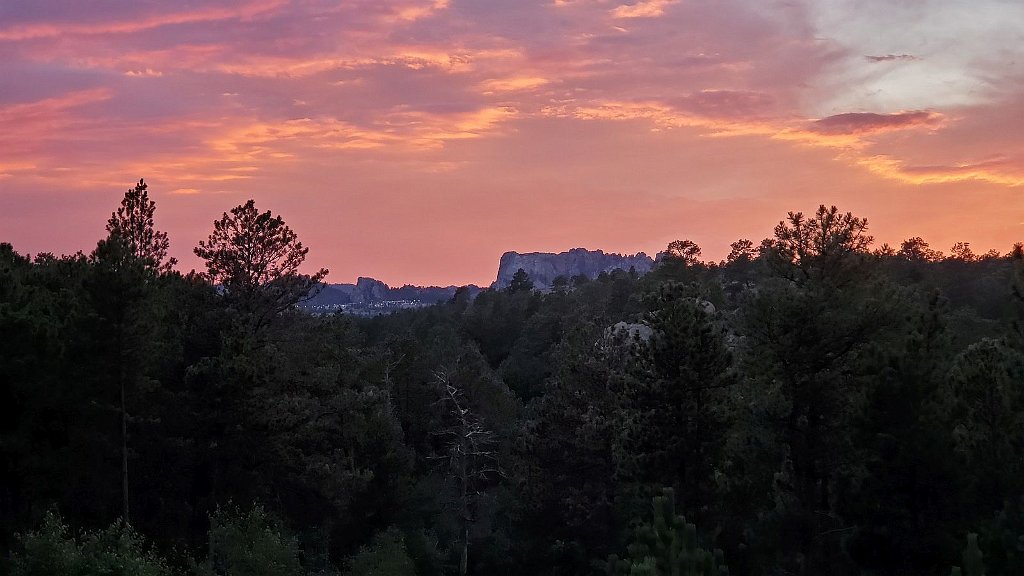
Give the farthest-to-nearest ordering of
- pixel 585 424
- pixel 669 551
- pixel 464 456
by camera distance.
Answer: pixel 464 456 < pixel 585 424 < pixel 669 551

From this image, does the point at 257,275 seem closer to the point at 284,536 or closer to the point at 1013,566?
the point at 284,536

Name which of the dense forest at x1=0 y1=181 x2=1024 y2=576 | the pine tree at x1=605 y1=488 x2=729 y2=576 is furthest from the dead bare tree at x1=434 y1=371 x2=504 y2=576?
the pine tree at x1=605 y1=488 x2=729 y2=576

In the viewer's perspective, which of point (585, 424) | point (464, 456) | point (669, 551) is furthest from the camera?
point (464, 456)

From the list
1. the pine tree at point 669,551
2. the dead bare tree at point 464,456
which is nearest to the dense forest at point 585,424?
the pine tree at point 669,551

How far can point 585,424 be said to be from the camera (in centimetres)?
3491

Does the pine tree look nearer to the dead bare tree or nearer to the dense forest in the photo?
the dense forest

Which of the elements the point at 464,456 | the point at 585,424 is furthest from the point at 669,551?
the point at 464,456

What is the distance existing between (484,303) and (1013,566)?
95.2m

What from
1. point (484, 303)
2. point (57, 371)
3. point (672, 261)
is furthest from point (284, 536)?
point (484, 303)

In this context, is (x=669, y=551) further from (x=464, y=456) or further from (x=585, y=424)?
(x=464, y=456)

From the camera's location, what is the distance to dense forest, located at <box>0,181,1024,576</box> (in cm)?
2158

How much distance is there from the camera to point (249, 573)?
26.3 meters

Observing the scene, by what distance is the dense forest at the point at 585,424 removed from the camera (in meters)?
21.6

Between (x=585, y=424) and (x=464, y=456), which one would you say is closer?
(x=585, y=424)
